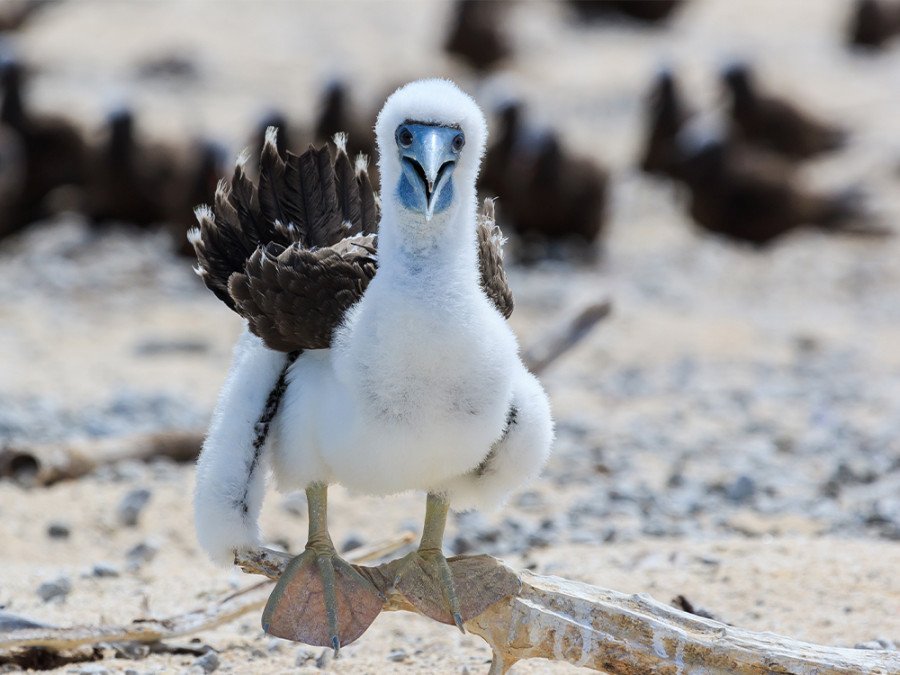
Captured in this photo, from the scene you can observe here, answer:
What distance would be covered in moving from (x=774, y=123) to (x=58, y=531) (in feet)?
48.1

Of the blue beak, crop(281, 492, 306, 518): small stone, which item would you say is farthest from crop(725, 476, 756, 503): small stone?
the blue beak

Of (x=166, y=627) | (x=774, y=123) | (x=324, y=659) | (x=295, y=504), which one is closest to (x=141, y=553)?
(x=295, y=504)

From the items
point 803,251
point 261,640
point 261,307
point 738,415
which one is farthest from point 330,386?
point 803,251

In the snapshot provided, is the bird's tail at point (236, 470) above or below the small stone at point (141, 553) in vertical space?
above

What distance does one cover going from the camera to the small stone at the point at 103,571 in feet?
17.1

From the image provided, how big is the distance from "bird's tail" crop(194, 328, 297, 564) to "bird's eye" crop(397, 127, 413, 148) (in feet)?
2.96

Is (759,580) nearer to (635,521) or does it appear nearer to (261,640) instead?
(635,521)

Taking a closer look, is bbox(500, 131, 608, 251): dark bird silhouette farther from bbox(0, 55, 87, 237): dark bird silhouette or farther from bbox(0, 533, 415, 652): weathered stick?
bbox(0, 533, 415, 652): weathered stick

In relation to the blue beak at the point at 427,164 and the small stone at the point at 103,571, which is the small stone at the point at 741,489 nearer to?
the small stone at the point at 103,571

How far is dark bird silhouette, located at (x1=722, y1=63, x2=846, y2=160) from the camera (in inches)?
676

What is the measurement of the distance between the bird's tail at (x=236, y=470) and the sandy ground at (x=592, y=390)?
0.70 metres

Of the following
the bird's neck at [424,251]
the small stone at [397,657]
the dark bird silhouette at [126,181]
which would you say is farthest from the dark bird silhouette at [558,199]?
the bird's neck at [424,251]

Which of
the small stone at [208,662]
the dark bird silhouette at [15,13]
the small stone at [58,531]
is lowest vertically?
the small stone at [208,662]

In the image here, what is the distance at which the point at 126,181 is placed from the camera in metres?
13.9
